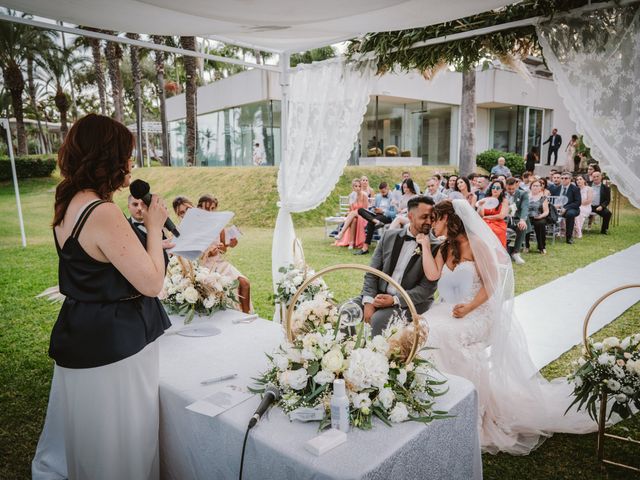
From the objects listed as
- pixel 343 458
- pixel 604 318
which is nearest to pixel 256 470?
pixel 343 458

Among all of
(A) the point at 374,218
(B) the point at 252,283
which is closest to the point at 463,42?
(B) the point at 252,283

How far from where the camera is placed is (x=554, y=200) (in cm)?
1252

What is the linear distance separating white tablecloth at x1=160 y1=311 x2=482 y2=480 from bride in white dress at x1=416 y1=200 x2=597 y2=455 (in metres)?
1.07

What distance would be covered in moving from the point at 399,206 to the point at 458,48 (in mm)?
6763

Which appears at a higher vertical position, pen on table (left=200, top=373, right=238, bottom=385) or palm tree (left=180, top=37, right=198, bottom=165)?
palm tree (left=180, top=37, right=198, bottom=165)

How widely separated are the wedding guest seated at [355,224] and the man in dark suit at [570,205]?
522 centimetres

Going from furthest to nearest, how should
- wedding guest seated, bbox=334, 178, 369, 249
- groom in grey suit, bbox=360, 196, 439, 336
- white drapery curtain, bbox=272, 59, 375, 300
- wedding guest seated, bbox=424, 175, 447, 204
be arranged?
wedding guest seated, bbox=334, 178, 369, 249 → wedding guest seated, bbox=424, 175, 447, 204 → white drapery curtain, bbox=272, 59, 375, 300 → groom in grey suit, bbox=360, 196, 439, 336

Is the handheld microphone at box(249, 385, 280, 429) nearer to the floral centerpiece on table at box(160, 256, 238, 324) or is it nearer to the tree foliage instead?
the floral centerpiece on table at box(160, 256, 238, 324)

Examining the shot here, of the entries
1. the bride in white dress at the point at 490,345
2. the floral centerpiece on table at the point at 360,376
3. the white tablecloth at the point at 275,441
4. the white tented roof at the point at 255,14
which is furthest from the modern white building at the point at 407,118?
the floral centerpiece on table at the point at 360,376

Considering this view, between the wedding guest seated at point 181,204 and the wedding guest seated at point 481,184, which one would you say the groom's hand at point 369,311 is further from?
the wedding guest seated at point 481,184

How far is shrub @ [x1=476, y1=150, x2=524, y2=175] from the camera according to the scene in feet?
72.5

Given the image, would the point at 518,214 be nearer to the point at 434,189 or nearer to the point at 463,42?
the point at 434,189

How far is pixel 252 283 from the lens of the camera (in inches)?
315

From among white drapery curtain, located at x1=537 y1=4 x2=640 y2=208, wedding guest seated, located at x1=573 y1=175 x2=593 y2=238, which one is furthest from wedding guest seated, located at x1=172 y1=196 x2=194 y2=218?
wedding guest seated, located at x1=573 y1=175 x2=593 y2=238
